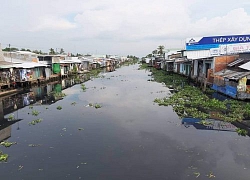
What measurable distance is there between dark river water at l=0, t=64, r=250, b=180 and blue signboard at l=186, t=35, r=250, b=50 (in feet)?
78.9

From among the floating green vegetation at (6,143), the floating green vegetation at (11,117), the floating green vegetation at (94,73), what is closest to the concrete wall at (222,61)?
the floating green vegetation at (11,117)

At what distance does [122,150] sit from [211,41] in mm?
32056

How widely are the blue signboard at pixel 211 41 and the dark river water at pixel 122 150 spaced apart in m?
24.1

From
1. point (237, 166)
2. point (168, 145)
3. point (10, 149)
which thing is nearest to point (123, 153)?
point (168, 145)

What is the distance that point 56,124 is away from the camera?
563 inches

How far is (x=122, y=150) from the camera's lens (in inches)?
396

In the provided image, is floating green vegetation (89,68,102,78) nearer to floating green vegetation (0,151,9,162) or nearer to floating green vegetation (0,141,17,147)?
floating green vegetation (0,141,17,147)

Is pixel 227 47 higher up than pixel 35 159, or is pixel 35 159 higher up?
pixel 227 47

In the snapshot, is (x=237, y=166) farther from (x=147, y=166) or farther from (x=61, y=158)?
(x=61, y=158)

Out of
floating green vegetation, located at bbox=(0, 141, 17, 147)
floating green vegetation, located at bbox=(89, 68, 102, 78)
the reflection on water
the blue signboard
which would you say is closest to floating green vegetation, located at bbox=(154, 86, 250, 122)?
the reflection on water

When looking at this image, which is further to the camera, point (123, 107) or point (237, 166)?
point (123, 107)

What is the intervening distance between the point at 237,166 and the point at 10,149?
11313 mm

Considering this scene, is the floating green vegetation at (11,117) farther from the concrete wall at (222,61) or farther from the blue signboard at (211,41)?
the blue signboard at (211,41)

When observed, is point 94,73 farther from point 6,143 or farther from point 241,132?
point 241,132
